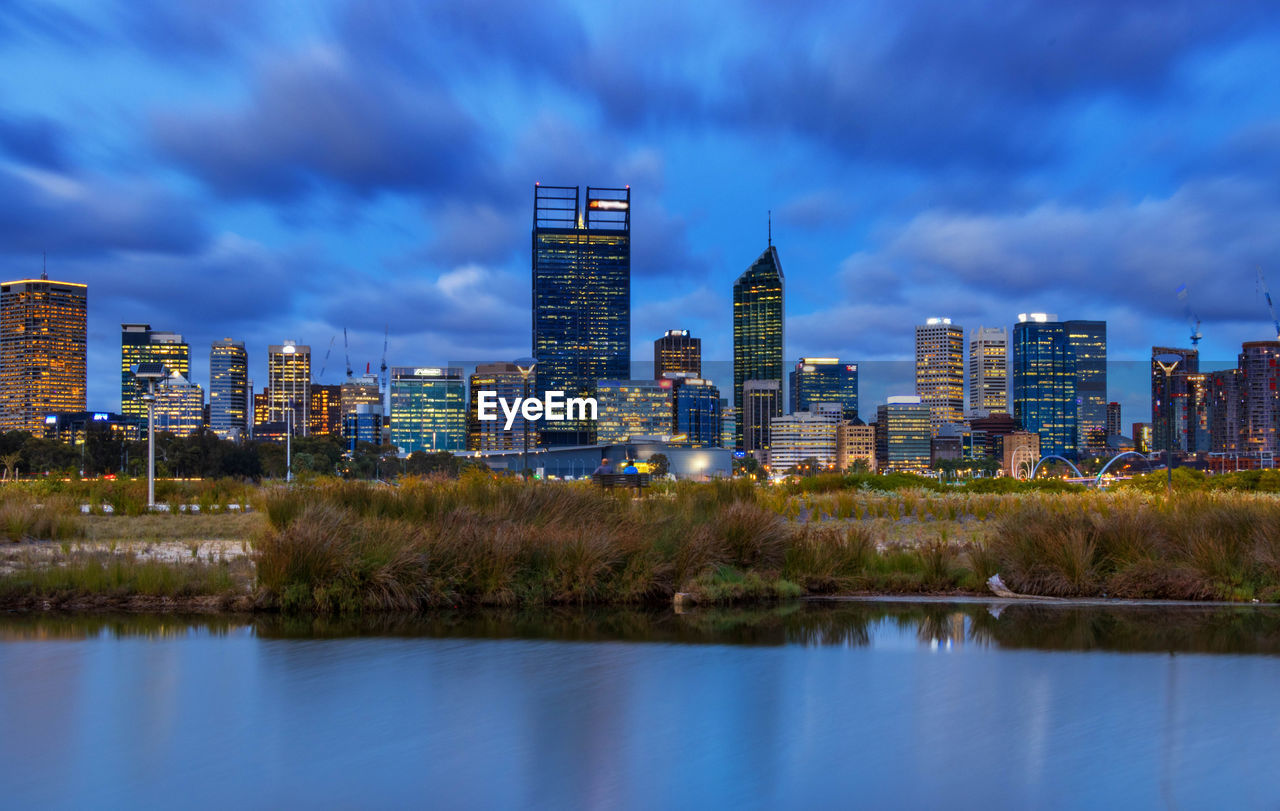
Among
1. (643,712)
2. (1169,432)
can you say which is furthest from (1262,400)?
(643,712)

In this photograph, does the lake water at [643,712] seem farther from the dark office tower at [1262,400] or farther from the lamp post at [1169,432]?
the dark office tower at [1262,400]

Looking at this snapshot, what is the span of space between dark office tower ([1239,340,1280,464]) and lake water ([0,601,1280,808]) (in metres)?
146

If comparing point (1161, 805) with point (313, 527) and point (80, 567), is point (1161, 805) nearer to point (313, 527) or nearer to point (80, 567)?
point (313, 527)

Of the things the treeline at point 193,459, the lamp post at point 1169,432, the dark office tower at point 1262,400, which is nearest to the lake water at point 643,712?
the lamp post at point 1169,432

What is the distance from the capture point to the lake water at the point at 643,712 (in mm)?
7043

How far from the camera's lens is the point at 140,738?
8227mm

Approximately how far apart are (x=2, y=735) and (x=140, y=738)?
1165 mm

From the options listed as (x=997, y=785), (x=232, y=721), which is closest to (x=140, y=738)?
(x=232, y=721)

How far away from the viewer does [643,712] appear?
8.96m

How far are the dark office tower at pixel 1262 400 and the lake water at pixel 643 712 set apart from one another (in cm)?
14634

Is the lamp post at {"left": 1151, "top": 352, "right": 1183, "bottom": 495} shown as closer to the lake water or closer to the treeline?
the lake water

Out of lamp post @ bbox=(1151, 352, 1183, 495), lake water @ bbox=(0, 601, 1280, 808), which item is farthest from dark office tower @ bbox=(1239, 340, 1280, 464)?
lake water @ bbox=(0, 601, 1280, 808)

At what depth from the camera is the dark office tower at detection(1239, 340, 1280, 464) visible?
138 m

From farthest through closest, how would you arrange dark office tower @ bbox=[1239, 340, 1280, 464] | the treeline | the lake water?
dark office tower @ bbox=[1239, 340, 1280, 464]
the treeline
the lake water
